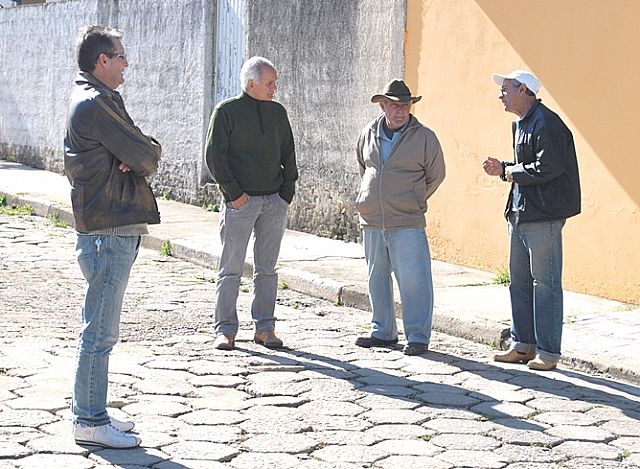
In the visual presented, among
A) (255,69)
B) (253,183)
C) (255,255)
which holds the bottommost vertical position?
(255,255)

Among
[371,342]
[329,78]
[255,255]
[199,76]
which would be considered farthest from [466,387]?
[199,76]

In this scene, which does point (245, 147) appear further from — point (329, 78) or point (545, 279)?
point (329, 78)

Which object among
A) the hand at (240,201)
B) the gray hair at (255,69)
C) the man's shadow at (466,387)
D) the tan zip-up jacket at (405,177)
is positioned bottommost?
the man's shadow at (466,387)

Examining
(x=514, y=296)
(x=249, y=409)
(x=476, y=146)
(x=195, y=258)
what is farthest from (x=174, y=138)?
(x=249, y=409)

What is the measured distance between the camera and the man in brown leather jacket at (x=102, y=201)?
5613 mm

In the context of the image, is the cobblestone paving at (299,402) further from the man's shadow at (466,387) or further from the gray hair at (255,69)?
the gray hair at (255,69)

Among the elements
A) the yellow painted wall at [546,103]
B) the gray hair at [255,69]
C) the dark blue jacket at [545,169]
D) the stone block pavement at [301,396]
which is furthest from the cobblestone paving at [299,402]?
the yellow painted wall at [546,103]

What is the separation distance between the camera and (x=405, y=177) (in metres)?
8.23

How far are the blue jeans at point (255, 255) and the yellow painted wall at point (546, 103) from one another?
297 cm

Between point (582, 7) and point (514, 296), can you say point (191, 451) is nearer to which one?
point (514, 296)

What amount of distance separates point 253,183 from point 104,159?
258 centimetres

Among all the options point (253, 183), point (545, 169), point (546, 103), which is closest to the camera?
point (545, 169)

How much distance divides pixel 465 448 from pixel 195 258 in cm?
628

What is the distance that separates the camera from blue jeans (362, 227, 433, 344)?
823cm
